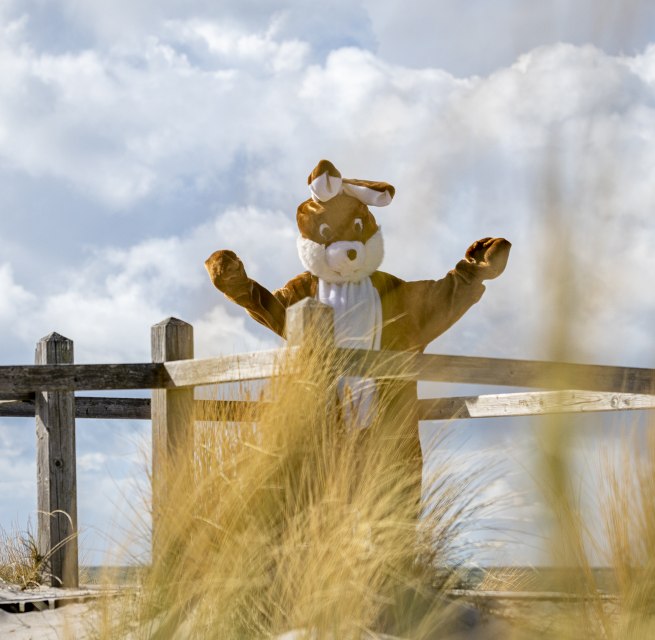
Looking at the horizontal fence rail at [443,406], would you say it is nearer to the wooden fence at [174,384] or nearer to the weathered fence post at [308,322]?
the wooden fence at [174,384]

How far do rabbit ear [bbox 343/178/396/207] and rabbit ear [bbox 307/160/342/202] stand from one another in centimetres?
16

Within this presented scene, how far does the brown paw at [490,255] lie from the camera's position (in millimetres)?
4648

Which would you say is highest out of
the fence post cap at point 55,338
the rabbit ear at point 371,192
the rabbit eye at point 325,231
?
the rabbit ear at point 371,192

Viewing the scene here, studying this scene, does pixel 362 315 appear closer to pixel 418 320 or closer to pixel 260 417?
pixel 418 320

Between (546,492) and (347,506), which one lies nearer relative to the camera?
(546,492)

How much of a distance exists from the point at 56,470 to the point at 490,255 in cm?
296

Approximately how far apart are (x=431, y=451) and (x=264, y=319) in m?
1.87

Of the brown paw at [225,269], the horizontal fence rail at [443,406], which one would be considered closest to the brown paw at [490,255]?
the horizontal fence rail at [443,406]

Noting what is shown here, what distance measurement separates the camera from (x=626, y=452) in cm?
240

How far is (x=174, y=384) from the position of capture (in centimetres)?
438

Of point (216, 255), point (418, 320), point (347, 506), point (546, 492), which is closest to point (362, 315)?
point (418, 320)

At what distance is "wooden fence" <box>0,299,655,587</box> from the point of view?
329 cm

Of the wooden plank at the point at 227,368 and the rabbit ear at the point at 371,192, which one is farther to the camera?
the rabbit ear at the point at 371,192

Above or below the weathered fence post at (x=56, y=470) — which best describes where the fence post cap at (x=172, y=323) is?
above
